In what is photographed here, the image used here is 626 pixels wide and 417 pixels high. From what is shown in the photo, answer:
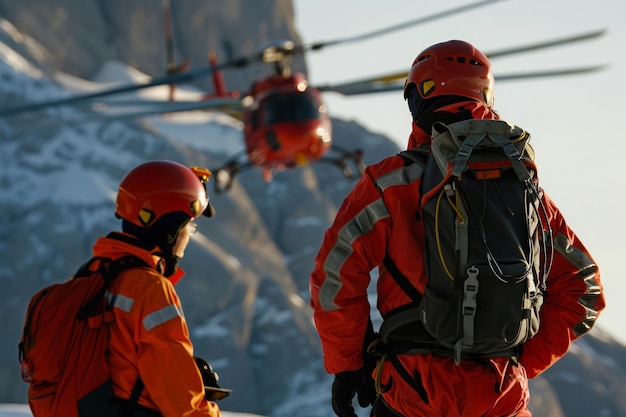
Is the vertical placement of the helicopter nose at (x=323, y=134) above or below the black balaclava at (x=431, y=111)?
below

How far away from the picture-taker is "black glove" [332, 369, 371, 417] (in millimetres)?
3416

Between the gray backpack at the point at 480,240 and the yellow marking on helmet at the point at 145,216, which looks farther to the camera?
the yellow marking on helmet at the point at 145,216

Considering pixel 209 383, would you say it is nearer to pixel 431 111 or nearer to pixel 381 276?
pixel 381 276

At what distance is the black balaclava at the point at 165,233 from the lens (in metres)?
3.67

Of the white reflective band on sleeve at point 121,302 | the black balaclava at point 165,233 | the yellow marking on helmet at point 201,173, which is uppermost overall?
the yellow marking on helmet at point 201,173

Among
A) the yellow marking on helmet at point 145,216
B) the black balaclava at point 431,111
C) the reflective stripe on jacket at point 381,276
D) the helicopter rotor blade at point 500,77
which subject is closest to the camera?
the reflective stripe on jacket at point 381,276

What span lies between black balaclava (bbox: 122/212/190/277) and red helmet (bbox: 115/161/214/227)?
0.05 ft

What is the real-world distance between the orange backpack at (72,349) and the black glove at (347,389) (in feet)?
1.97

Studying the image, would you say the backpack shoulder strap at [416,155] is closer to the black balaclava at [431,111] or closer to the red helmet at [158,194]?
the black balaclava at [431,111]

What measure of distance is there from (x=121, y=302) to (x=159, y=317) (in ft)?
0.44

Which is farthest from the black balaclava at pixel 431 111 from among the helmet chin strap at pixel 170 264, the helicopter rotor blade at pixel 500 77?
the helicopter rotor blade at pixel 500 77

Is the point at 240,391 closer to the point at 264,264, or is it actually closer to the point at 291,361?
the point at 291,361

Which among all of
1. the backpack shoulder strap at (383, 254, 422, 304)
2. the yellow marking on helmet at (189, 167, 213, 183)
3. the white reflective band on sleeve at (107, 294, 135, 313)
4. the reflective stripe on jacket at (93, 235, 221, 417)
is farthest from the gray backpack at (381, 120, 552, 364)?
the yellow marking on helmet at (189, 167, 213, 183)

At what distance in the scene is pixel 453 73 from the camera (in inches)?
139
